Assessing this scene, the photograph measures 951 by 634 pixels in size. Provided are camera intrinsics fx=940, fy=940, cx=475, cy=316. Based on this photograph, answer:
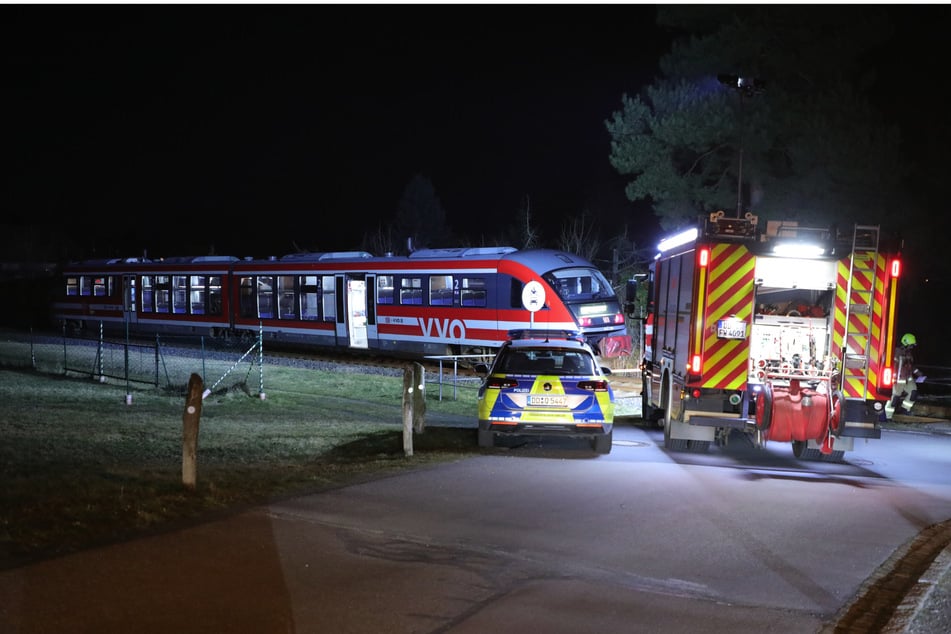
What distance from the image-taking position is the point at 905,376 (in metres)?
19.3

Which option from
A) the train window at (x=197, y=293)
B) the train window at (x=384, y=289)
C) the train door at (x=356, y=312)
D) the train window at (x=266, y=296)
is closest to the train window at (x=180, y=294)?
the train window at (x=197, y=293)

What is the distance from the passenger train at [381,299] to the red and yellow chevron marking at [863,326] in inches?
379

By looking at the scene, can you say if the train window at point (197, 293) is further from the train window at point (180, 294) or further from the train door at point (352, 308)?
the train door at point (352, 308)

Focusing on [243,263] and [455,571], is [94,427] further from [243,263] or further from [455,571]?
[243,263]

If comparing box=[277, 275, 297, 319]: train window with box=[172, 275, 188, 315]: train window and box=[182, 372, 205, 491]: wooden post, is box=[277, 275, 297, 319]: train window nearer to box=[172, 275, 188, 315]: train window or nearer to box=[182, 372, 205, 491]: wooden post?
box=[172, 275, 188, 315]: train window

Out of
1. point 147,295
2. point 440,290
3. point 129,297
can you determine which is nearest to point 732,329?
point 440,290

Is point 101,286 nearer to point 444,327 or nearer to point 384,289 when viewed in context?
point 384,289

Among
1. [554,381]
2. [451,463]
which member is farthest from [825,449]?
[451,463]

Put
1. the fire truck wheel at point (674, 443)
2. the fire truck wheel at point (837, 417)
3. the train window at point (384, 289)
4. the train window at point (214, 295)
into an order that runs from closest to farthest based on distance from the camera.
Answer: the fire truck wheel at point (837, 417)
the fire truck wheel at point (674, 443)
the train window at point (384, 289)
the train window at point (214, 295)

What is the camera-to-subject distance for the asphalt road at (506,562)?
585 cm

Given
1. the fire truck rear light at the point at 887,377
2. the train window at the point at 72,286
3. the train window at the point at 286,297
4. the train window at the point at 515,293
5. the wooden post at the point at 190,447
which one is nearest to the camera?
the wooden post at the point at 190,447

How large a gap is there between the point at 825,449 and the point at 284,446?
Result: 722 centimetres

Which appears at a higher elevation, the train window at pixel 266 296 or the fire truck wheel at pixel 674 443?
the train window at pixel 266 296

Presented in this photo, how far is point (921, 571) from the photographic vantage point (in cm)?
729
